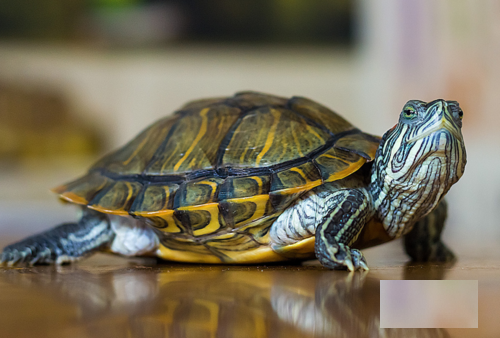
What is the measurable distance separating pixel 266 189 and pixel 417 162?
0.43 m

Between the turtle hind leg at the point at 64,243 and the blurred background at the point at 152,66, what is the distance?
3.89 meters

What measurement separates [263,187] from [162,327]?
657 millimetres

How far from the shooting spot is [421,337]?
0.69 metres

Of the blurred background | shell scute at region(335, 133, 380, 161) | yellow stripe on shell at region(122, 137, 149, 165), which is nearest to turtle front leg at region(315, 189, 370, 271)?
shell scute at region(335, 133, 380, 161)

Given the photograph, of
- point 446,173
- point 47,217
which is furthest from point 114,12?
point 446,173

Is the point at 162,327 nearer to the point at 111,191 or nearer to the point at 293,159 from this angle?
the point at 293,159

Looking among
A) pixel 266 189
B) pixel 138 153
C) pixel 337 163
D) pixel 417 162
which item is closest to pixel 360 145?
pixel 337 163

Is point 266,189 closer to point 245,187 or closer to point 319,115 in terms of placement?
point 245,187

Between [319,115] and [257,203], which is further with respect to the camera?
[319,115]

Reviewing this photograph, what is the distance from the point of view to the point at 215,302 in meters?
0.94

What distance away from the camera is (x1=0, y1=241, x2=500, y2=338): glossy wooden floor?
738 mm

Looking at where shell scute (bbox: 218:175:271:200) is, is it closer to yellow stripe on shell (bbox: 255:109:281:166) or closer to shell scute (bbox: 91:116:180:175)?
yellow stripe on shell (bbox: 255:109:281:166)

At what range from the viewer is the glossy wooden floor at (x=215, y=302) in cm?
74

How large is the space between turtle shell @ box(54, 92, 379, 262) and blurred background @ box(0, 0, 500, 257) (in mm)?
4000
